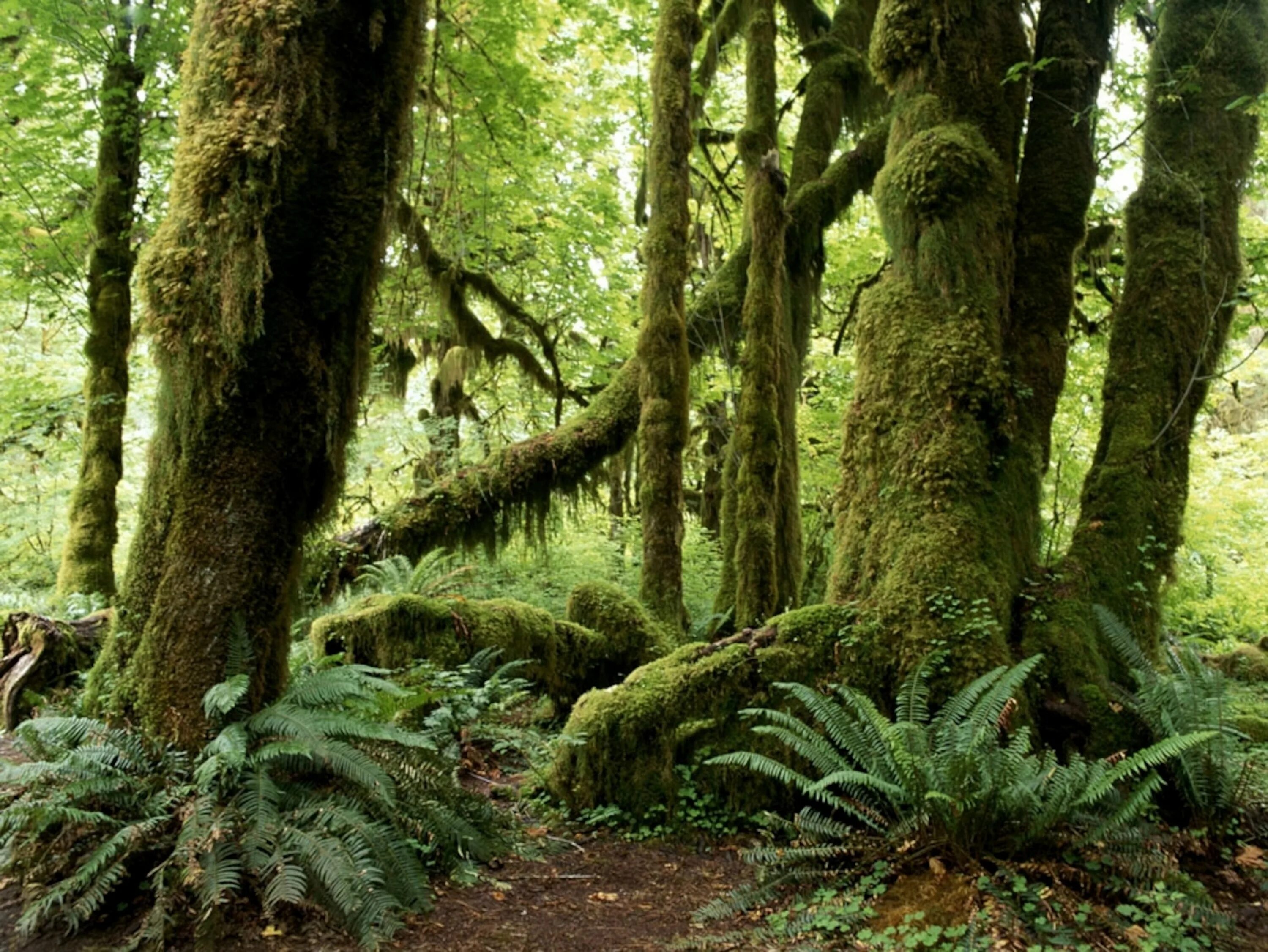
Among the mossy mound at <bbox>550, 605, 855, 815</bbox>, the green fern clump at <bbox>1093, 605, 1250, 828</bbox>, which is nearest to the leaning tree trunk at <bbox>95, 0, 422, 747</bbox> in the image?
the mossy mound at <bbox>550, 605, 855, 815</bbox>

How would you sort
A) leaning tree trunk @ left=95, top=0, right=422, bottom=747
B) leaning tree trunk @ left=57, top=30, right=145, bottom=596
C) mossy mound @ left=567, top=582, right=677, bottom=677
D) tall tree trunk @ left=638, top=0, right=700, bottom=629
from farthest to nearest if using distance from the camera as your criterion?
leaning tree trunk @ left=57, top=30, right=145, bottom=596, tall tree trunk @ left=638, top=0, right=700, bottom=629, mossy mound @ left=567, top=582, right=677, bottom=677, leaning tree trunk @ left=95, top=0, right=422, bottom=747

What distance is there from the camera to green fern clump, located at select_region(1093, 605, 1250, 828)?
13.5 ft

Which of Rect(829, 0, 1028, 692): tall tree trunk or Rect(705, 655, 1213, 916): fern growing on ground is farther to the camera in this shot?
Rect(829, 0, 1028, 692): tall tree trunk

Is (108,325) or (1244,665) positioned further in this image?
(1244,665)

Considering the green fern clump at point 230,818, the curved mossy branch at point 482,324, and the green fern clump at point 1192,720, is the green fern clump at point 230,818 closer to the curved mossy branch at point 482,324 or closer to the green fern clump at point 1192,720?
the green fern clump at point 1192,720

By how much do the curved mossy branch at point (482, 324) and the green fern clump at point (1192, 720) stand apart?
27.8ft

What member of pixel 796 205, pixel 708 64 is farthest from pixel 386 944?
pixel 708 64

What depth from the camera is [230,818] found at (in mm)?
3236

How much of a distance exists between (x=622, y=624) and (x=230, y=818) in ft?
15.3

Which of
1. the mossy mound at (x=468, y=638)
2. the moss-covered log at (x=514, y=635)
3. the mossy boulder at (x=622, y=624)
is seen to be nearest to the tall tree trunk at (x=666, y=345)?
the mossy boulder at (x=622, y=624)

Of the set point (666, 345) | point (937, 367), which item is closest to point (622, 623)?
point (666, 345)

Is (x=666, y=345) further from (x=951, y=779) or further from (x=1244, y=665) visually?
(x=1244, y=665)

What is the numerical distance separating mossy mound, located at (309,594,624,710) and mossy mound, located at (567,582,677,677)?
10 cm

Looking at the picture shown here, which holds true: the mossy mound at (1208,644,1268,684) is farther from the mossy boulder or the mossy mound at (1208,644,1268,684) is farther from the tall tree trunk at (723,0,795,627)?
the mossy boulder
